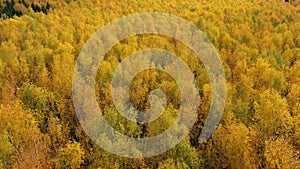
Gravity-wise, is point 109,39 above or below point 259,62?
above

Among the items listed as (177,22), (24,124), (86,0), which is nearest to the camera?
(24,124)

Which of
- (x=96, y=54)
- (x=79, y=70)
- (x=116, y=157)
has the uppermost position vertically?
(x=96, y=54)

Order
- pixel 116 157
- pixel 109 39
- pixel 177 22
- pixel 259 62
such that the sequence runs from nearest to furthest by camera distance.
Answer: pixel 116 157 < pixel 259 62 < pixel 109 39 < pixel 177 22

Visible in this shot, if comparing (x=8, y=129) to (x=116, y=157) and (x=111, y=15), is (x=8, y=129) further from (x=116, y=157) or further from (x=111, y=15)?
(x=111, y=15)

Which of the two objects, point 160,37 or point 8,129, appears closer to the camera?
point 8,129

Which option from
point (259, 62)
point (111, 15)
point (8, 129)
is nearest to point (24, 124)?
point (8, 129)

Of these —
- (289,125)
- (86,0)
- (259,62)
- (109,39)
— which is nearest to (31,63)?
(109,39)
